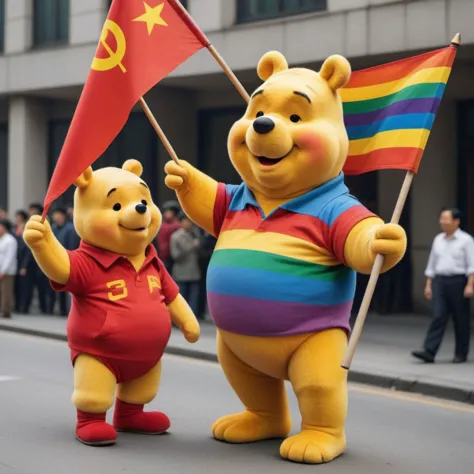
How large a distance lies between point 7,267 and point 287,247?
11.5m

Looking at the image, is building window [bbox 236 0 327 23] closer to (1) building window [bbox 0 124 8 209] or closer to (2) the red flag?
(1) building window [bbox 0 124 8 209]

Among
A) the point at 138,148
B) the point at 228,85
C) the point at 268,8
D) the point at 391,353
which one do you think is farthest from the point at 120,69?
the point at 138,148

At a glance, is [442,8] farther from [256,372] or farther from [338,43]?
[256,372]

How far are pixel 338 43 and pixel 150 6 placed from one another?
8.03 meters

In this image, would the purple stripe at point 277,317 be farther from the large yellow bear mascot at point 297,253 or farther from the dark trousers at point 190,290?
the dark trousers at point 190,290

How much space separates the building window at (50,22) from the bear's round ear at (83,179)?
45.4 feet

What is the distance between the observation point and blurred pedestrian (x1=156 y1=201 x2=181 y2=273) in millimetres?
15828

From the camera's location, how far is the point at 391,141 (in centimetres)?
667

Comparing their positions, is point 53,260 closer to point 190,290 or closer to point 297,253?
point 297,253

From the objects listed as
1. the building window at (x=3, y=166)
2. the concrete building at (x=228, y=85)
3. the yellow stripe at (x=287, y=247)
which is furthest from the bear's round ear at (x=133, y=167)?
the building window at (x=3, y=166)

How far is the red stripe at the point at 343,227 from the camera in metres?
6.13

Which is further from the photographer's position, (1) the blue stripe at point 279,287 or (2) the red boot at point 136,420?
(2) the red boot at point 136,420

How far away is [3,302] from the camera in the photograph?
56.6 ft

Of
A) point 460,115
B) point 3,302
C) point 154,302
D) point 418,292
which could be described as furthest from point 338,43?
point 154,302
